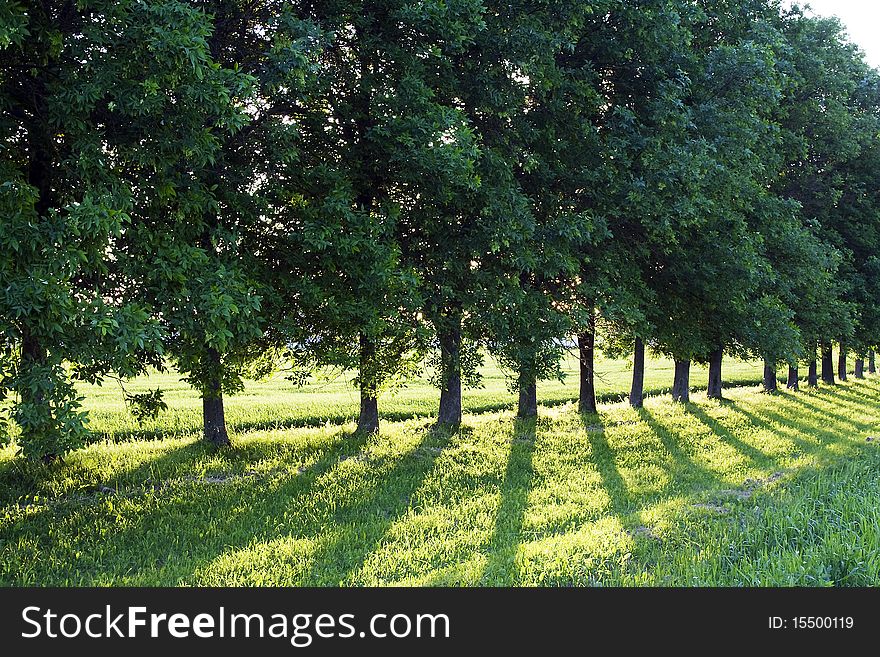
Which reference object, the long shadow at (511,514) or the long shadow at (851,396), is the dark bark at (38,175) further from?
the long shadow at (851,396)

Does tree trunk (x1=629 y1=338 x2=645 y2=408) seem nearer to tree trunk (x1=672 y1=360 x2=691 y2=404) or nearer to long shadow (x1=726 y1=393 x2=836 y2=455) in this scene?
tree trunk (x1=672 y1=360 x2=691 y2=404)

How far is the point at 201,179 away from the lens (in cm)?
961

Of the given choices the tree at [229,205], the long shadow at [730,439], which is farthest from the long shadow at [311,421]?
the long shadow at [730,439]

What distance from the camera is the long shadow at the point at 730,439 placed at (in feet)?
44.3

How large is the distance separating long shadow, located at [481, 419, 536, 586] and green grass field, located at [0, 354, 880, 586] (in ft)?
0.12

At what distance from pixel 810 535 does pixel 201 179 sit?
945 centimetres

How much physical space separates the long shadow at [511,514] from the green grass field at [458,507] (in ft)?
0.12

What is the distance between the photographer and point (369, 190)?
1159 centimetres

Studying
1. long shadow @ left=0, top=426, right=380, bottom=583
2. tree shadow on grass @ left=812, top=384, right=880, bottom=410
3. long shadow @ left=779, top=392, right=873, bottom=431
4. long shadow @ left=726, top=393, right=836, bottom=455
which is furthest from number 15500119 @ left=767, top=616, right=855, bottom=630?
tree shadow on grass @ left=812, top=384, right=880, bottom=410

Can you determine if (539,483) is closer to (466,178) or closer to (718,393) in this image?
(466,178)

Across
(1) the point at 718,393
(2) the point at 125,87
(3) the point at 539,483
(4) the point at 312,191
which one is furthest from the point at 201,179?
(1) the point at 718,393

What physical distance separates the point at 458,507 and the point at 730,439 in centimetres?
934

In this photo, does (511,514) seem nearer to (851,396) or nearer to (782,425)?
(782,425)

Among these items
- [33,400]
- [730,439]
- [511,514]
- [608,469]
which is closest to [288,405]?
[608,469]
